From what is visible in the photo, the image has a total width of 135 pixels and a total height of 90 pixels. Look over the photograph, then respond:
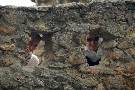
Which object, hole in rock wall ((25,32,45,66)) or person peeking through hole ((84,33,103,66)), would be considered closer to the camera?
person peeking through hole ((84,33,103,66))

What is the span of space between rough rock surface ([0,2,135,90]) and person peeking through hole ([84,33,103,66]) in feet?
0.30

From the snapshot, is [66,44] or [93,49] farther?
[93,49]

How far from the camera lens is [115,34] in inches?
189

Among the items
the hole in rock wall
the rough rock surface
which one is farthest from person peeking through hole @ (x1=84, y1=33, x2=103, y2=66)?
the hole in rock wall

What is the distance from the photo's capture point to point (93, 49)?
507 centimetres

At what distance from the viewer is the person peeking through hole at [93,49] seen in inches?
196

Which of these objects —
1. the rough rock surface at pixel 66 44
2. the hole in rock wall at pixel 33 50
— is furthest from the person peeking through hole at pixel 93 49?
the hole in rock wall at pixel 33 50

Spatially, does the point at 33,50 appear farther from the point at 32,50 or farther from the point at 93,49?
the point at 93,49

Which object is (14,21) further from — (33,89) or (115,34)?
(115,34)

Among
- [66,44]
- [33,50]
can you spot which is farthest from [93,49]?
[33,50]

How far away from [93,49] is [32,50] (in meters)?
0.84

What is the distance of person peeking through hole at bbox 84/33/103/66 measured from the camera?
498cm

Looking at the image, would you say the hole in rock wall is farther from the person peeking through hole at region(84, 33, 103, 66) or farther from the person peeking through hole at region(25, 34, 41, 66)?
the person peeking through hole at region(84, 33, 103, 66)

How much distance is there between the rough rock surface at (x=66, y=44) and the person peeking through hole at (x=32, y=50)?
99mm
